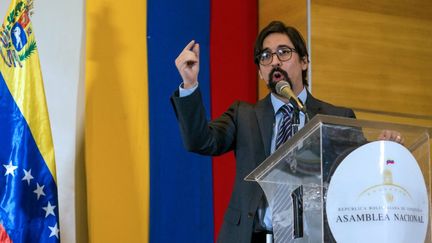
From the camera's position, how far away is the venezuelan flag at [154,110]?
3.54 m

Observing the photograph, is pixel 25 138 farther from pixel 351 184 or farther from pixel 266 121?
pixel 351 184

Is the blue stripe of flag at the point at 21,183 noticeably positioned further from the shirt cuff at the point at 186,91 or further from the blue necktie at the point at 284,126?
the blue necktie at the point at 284,126

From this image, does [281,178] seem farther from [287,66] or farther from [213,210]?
[213,210]

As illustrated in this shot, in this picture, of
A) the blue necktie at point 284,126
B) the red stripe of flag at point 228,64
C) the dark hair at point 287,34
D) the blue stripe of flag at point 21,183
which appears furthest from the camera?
the red stripe of flag at point 228,64

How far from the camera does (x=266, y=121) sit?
260 centimetres

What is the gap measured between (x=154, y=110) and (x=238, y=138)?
48.6 inches

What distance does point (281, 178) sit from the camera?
199 centimetres

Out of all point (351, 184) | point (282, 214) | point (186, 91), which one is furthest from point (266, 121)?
point (351, 184)

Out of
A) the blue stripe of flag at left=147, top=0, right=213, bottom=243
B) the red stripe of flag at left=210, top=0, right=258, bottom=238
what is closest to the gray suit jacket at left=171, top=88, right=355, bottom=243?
the blue stripe of flag at left=147, top=0, right=213, bottom=243

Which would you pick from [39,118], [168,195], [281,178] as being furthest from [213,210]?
[281,178]

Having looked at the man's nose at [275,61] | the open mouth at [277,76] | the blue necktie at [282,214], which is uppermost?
the man's nose at [275,61]

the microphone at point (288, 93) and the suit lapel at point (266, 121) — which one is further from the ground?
the microphone at point (288, 93)

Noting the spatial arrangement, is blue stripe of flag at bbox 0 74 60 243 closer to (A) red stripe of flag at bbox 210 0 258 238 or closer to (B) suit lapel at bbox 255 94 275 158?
(B) suit lapel at bbox 255 94 275 158

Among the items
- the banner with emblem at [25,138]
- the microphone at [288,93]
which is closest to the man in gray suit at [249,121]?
the microphone at [288,93]
